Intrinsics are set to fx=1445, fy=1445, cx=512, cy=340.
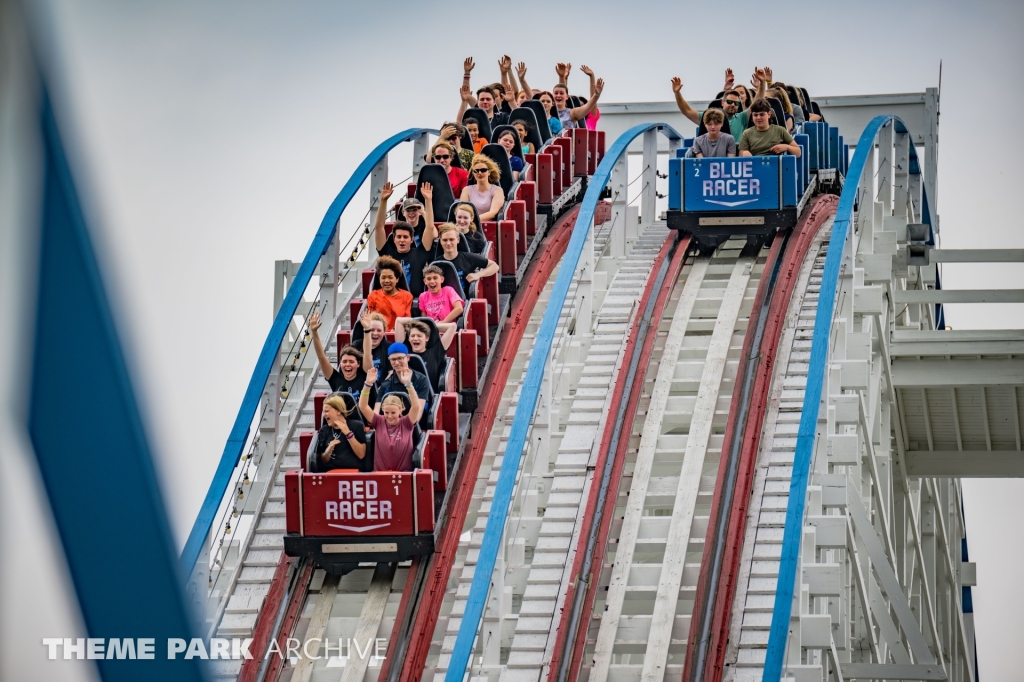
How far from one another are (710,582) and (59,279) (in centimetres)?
659

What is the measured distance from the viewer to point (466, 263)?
33.1 ft

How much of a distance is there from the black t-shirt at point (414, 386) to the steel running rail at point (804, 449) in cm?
227

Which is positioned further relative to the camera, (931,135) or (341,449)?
(931,135)

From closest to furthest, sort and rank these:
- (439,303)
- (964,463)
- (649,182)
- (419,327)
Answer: (419,327) → (439,303) → (649,182) → (964,463)

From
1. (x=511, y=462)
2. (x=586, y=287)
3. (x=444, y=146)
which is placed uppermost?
(x=444, y=146)

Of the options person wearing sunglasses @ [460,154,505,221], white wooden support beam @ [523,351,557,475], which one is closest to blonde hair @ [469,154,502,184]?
person wearing sunglasses @ [460,154,505,221]

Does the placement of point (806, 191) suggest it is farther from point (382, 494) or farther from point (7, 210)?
point (7, 210)

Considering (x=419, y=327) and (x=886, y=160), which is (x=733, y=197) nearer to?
(x=886, y=160)

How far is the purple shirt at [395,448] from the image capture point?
8.38m

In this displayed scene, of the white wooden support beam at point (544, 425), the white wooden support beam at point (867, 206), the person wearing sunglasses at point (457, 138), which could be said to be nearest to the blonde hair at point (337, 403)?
the white wooden support beam at point (544, 425)

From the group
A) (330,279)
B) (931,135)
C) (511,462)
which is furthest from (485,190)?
(931,135)

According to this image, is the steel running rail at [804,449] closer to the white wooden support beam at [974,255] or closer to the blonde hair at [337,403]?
the blonde hair at [337,403]

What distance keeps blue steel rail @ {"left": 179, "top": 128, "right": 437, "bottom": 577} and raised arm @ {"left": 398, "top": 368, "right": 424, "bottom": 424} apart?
4.29 ft

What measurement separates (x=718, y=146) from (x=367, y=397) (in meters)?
4.49
